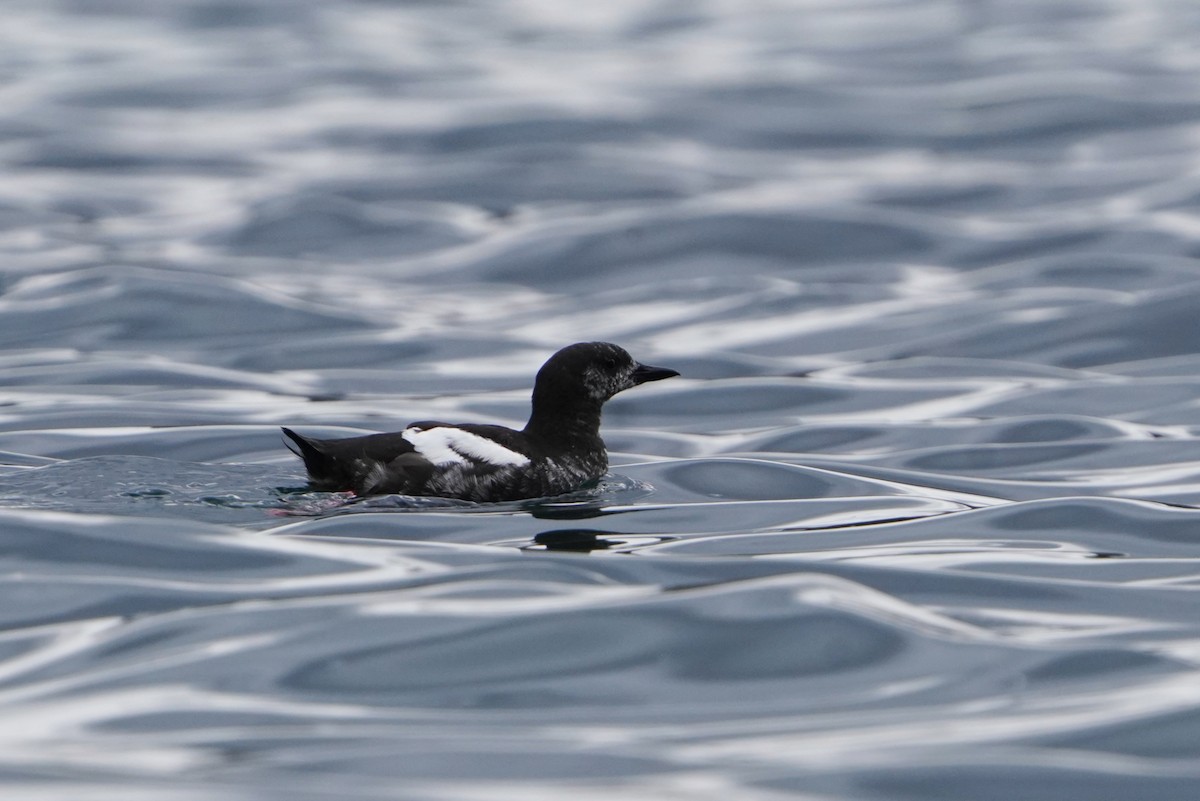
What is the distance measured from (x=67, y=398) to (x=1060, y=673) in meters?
8.48

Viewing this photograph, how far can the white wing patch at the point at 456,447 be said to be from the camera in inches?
363

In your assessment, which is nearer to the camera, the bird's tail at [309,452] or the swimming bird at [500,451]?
the bird's tail at [309,452]

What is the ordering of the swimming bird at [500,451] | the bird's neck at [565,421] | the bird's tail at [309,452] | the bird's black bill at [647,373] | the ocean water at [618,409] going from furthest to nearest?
the bird's black bill at [647,373] → the bird's neck at [565,421] → the swimming bird at [500,451] → the bird's tail at [309,452] → the ocean water at [618,409]

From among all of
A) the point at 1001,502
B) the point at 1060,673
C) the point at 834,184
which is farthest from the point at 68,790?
the point at 834,184

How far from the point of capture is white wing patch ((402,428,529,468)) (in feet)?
30.2

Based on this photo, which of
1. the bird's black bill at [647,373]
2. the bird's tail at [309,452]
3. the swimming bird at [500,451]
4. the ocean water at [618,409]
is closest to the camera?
the ocean water at [618,409]

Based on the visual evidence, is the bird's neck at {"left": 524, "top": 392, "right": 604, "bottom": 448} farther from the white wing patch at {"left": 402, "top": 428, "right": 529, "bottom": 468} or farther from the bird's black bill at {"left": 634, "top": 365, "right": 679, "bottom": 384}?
the white wing patch at {"left": 402, "top": 428, "right": 529, "bottom": 468}

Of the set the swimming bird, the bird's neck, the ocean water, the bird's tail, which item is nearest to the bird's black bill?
the swimming bird

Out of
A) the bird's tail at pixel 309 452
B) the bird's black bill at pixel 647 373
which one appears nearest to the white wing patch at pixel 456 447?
the bird's tail at pixel 309 452

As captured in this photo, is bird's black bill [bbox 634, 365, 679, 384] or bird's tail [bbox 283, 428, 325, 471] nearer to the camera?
bird's tail [bbox 283, 428, 325, 471]

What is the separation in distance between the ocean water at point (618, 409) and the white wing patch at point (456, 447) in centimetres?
32

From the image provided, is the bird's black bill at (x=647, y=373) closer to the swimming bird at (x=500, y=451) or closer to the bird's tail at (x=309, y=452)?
the swimming bird at (x=500, y=451)

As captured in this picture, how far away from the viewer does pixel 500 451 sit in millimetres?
9383

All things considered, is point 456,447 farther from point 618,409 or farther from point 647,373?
point 618,409
